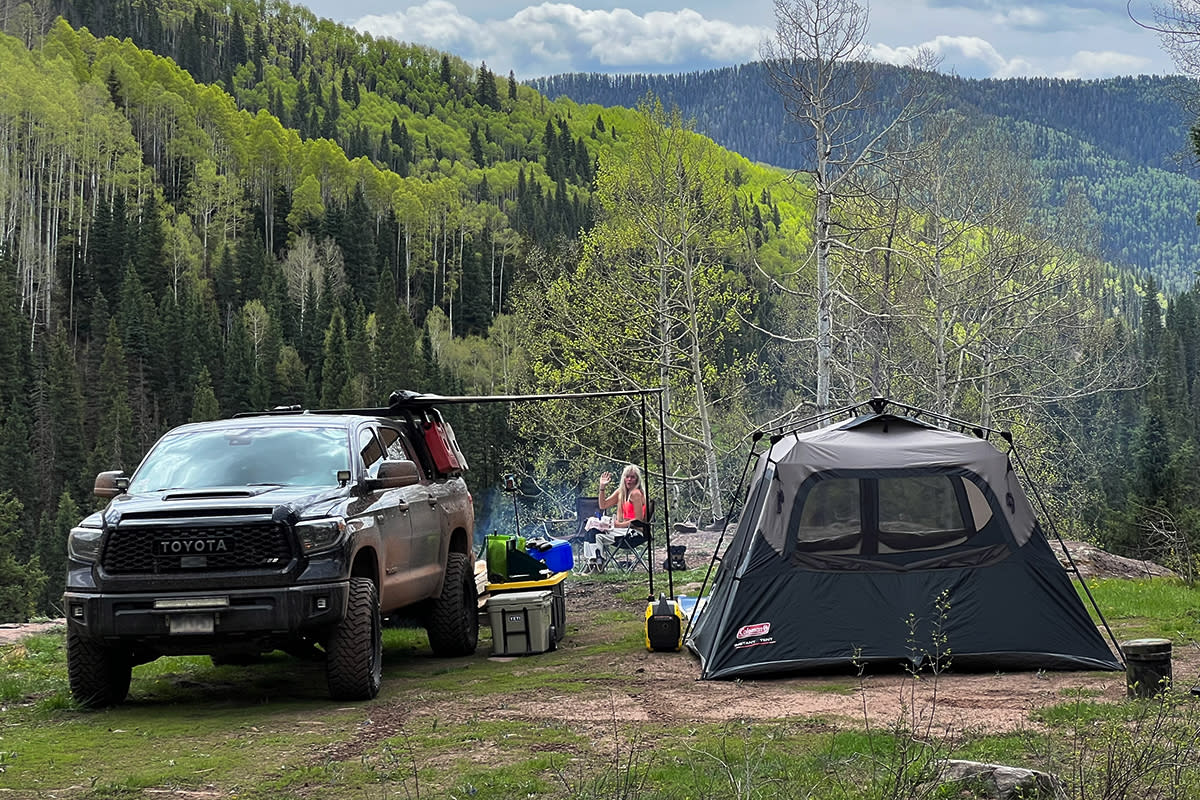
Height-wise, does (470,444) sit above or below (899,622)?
below

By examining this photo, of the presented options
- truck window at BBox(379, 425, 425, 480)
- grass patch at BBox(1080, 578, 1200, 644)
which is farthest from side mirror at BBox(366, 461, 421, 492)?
grass patch at BBox(1080, 578, 1200, 644)

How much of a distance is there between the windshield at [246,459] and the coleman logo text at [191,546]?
91 cm

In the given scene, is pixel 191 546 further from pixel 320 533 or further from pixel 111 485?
pixel 111 485

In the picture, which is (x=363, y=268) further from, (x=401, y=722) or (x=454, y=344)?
(x=401, y=722)

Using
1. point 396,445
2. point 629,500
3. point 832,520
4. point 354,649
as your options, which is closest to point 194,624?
point 354,649

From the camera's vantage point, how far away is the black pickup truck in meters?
8.23

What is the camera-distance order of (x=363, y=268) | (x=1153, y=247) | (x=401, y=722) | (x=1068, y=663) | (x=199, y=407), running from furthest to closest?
(x=1153, y=247) < (x=363, y=268) < (x=199, y=407) < (x=1068, y=663) < (x=401, y=722)

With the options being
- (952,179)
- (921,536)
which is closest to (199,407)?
(952,179)

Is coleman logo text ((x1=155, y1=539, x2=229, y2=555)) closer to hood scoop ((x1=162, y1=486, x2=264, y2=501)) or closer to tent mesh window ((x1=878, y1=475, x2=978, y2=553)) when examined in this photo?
hood scoop ((x1=162, y1=486, x2=264, y2=501))

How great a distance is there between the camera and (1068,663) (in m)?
9.43

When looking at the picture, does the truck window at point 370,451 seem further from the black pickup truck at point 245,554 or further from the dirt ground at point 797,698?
the dirt ground at point 797,698

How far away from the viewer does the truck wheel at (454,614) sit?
11.1 meters

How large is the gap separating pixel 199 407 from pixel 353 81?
374 ft

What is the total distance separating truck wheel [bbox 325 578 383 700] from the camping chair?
404 inches
